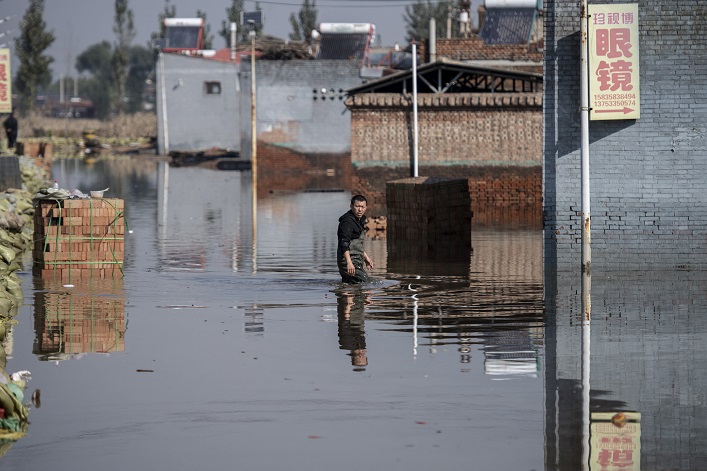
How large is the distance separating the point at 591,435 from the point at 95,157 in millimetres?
72237

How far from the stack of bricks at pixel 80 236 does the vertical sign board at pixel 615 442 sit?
10.3 metres

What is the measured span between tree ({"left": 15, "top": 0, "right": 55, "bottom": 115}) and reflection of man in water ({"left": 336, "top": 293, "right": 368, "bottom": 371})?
83.9 m

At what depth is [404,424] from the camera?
9.07 m

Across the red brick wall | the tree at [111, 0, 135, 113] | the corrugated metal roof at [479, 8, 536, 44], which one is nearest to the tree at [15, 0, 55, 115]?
Answer: the tree at [111, 0, 135, 113]

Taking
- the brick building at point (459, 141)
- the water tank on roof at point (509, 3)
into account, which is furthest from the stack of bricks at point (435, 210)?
the water tank on roof at point (509, 3)

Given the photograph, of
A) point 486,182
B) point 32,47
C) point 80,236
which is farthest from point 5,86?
point 32,47

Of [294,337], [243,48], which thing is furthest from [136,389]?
[243,48]

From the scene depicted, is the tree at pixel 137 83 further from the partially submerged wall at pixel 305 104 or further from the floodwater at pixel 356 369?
the floodwater at pixel 356 369

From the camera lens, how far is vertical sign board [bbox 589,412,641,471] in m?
7.96

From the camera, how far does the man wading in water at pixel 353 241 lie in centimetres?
1600

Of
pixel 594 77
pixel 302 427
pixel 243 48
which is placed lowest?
pixel 302 427

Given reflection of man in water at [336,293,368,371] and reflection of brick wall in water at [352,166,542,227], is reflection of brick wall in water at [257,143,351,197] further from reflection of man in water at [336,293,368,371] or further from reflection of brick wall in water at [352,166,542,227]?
reflection of man in water at [336,293,368,371]

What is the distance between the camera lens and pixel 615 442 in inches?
333

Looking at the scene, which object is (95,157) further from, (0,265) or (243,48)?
(0,265)
